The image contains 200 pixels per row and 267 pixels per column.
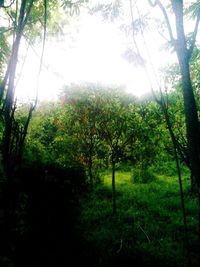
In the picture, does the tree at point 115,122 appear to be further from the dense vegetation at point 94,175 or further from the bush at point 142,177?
the bush at point 142,177

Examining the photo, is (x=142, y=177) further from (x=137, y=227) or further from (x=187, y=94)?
(x=187, y=94)

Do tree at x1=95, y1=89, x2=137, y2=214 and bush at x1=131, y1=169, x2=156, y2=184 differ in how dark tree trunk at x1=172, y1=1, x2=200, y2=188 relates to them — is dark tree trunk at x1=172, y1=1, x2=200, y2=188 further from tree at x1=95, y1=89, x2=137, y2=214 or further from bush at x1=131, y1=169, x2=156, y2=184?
bush at x1=131, y1=169, x2=156, y2=184

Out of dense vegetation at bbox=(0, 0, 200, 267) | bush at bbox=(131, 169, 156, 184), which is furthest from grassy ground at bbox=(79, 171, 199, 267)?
bush at bbox=(131, 169, 156, 184)

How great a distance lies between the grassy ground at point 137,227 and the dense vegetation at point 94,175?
0.03 metres

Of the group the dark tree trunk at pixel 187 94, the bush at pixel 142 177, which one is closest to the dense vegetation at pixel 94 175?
the dark tree trunk at pixel 187 94

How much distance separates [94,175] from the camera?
18672 mm

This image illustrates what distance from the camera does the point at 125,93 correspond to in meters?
14.0

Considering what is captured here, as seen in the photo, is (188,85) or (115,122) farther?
(115,122)

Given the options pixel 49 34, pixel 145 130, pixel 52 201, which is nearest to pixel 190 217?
pixel 145 130

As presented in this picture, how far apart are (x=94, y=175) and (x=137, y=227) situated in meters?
7.60

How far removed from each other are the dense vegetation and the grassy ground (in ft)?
0.11

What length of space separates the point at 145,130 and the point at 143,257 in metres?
6.91

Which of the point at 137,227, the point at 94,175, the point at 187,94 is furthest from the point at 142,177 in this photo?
the point at 187,94

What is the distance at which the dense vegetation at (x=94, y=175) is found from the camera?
4.81 m
